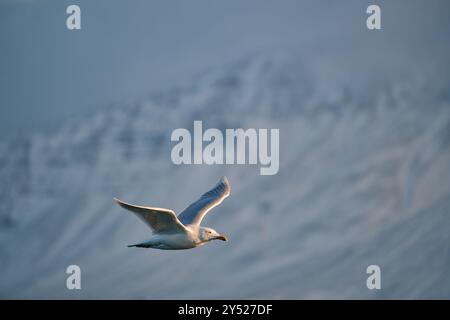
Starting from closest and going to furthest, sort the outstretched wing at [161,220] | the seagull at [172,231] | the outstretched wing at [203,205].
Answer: the outstretched wing at [161,220]
the seagull at [172,231]
the outstretched wing at [203,205]

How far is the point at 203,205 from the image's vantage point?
15.1 m

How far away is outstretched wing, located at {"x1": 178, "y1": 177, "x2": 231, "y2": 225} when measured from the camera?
1463 cm

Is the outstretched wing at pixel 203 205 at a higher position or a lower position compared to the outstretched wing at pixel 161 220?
higher

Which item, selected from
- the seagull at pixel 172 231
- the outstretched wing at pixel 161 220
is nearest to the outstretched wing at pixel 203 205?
the seagull at pixel 172 231

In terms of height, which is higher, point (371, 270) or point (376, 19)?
point (376, 19)

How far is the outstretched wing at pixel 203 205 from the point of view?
14.6 metres

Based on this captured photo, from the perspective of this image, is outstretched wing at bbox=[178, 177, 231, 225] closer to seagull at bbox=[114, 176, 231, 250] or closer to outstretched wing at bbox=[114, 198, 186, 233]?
seagull at bbox=[114, 176, 231, 250]

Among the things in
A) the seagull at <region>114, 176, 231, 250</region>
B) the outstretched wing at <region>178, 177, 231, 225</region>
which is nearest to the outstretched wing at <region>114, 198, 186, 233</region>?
the seagull at <region>114, 176, 231, 250</region>

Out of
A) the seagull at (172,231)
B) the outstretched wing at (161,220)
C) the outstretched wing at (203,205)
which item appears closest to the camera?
the outstretched wing at (161,220)

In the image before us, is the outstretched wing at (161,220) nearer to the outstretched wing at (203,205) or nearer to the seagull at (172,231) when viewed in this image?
the seagull at (172,231)
